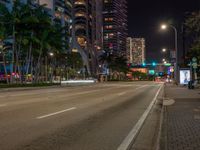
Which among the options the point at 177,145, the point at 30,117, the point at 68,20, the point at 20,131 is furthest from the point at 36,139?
the point at 68,20

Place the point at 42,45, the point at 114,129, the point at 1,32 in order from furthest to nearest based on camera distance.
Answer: the point at 42,45, the point at 1,32, the point at 114,129

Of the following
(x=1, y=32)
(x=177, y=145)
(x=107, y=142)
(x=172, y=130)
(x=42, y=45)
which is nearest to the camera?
(x=177, y=145)

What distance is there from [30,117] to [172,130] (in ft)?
20.3

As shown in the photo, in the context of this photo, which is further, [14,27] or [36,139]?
[14,27]

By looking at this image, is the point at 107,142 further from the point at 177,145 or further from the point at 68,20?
the point at 68,20

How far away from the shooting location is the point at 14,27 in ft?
207

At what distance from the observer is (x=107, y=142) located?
971 cm

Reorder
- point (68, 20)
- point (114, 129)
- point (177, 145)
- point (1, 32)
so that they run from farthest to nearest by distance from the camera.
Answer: point (68, 20) → point (1, 32) → point (114, 129) → point (177, 145)

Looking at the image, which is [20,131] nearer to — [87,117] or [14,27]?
[87,117]

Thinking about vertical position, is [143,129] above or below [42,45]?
below

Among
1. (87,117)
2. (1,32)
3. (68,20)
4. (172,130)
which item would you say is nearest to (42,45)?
(1,32)

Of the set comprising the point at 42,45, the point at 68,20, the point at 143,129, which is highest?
the point at 68,20

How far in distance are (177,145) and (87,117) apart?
23.6 feet

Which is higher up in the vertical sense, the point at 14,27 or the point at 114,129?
the point at 14,27
